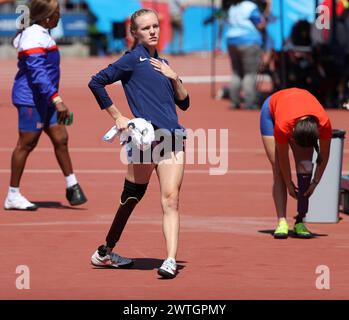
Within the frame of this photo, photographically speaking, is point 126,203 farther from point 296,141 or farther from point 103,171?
point 103,171

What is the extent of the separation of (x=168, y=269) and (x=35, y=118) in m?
3.99

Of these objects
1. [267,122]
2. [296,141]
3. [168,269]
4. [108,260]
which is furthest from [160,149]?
[267,122]

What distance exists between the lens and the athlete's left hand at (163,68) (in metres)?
9.59

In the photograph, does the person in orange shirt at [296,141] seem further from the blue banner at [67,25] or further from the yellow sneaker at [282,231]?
the blue banner at [67,25]

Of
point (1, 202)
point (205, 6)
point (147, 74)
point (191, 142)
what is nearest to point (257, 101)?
point (191, 142)

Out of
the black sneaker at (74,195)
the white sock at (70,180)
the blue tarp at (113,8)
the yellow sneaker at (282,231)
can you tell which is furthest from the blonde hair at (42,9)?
the blue tarp at (113,8)

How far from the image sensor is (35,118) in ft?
43.0

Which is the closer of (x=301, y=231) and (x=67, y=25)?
(x=301, y=231)

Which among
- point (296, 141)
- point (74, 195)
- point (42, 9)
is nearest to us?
point (296, 141)

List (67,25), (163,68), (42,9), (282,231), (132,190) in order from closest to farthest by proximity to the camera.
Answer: (163,68)
(132,190)
(282,231)
(42,9)
(67,25)

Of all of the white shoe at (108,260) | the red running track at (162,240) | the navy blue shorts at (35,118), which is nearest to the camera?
the red running track at (162,240)

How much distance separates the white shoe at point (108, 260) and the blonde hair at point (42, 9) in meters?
3.51

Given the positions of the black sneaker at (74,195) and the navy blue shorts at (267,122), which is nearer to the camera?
the navy blue shorts at (267,122)
